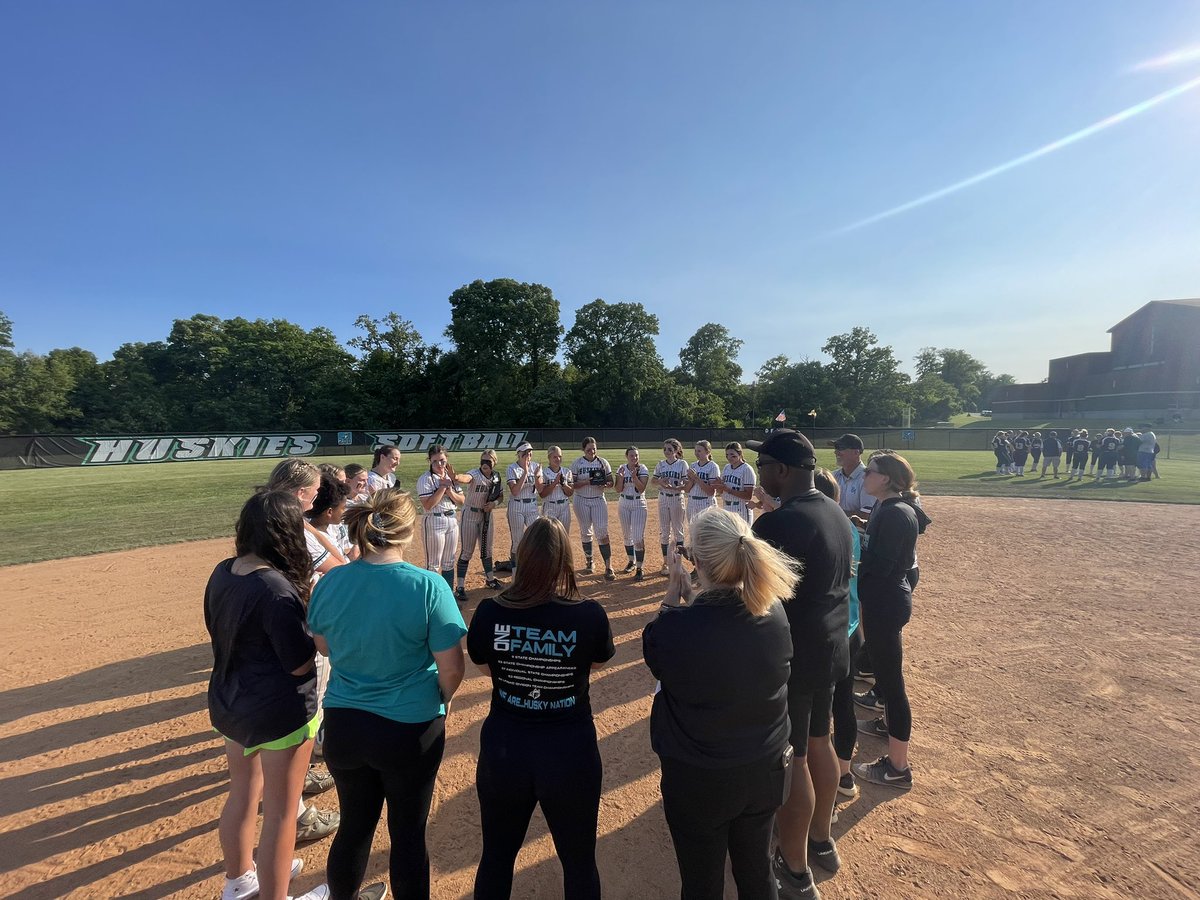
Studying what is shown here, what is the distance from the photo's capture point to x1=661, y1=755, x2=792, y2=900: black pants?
2.00 m

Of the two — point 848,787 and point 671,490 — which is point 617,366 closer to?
point 671,490

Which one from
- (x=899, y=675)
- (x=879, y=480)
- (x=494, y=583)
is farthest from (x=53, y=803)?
(x=879, y=480)

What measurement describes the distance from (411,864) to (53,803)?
355 cm

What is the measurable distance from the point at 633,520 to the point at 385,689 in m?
6.90

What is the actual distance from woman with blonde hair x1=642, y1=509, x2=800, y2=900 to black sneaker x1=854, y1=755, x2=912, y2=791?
2159 mm

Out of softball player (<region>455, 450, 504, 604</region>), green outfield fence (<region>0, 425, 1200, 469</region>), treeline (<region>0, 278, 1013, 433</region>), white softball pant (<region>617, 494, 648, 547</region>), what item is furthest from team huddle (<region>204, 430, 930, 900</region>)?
treeline (<region>0, 278, 1013, 433</region>)

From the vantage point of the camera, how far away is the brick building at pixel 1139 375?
50.1 m

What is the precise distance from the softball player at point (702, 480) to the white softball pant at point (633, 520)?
32.9 inches

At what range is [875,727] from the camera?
4.48 meters

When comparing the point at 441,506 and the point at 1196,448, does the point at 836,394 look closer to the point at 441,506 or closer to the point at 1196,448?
the point at 1196,448

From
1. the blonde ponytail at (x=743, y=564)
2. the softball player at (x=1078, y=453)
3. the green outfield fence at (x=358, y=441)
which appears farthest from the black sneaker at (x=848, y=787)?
the green outfield fence at (x=358, y=441)

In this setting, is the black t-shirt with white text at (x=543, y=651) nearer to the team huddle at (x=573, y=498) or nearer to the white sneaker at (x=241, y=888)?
the white sneaker at (x=241, y=888)

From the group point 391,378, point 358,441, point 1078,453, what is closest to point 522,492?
point 1078,453

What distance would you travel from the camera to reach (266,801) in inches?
97.3
